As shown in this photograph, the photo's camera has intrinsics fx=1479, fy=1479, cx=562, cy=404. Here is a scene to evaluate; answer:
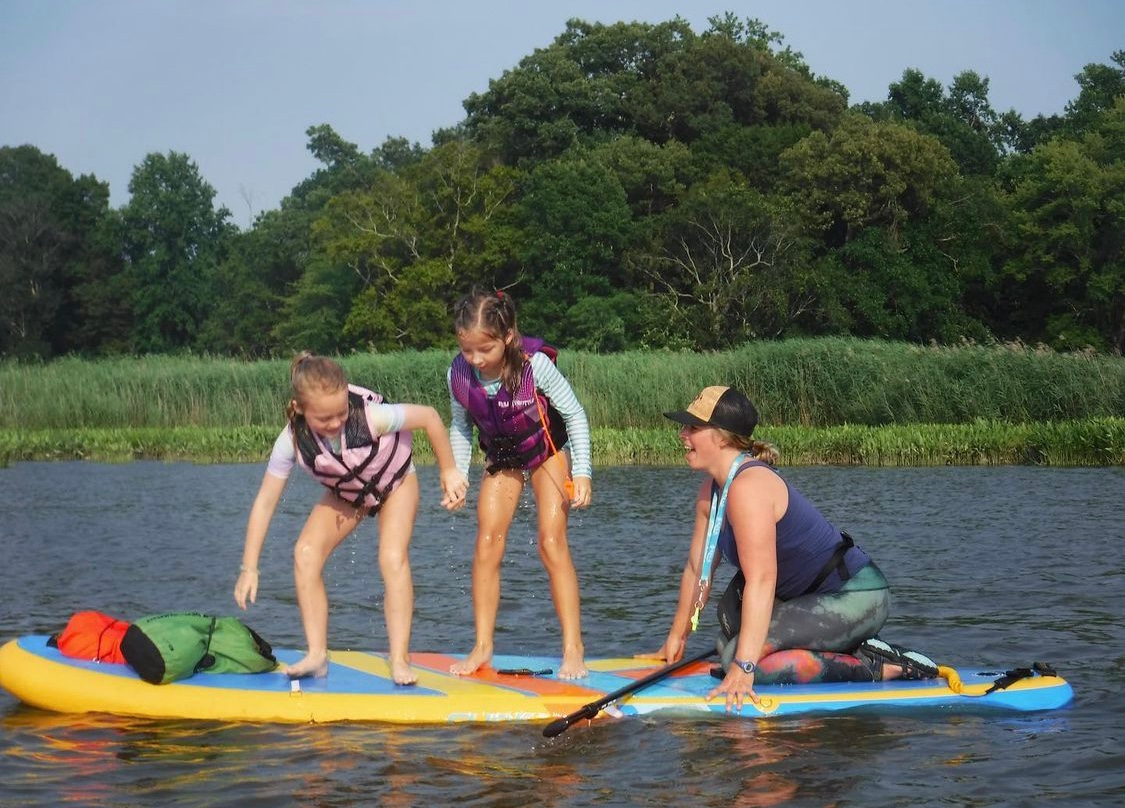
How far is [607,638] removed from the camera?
8.74 m

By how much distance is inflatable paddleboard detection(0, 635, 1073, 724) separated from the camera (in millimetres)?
6480

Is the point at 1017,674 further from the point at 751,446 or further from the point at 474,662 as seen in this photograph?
the point at 474,662

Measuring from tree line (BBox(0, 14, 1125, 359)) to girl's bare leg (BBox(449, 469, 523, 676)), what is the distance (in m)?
31.1

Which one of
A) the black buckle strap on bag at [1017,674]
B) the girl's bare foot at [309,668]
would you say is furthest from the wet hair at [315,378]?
the black buckle strap on bag at [1017,674]

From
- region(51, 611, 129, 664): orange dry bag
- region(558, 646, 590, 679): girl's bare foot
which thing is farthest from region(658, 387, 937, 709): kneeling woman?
region(51, 611, 129, 664): orange dry bag

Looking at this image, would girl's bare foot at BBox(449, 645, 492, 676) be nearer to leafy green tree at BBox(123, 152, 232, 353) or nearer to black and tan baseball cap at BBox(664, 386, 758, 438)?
black and tan baseball cap at BBox(664, 386, 758, 438)

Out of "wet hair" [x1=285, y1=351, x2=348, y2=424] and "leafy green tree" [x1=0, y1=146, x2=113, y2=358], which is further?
"leafy green tree" [x1=0, y1=146, x2=113, y2=358]

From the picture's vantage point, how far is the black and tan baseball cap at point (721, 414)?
6.20m

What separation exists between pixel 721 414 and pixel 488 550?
4.59ft

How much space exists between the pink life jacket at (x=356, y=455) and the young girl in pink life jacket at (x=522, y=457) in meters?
0.38

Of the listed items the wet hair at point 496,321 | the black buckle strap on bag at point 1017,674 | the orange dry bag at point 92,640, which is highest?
the wet hair at point 496,321

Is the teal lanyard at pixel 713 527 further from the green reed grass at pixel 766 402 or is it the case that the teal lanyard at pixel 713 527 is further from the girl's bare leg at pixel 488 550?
the green reed grass at pixel 766 402

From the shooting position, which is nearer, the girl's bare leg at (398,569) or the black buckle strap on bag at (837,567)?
the black buckle strap on bag at (837,567)

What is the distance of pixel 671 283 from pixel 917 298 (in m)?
7.08
